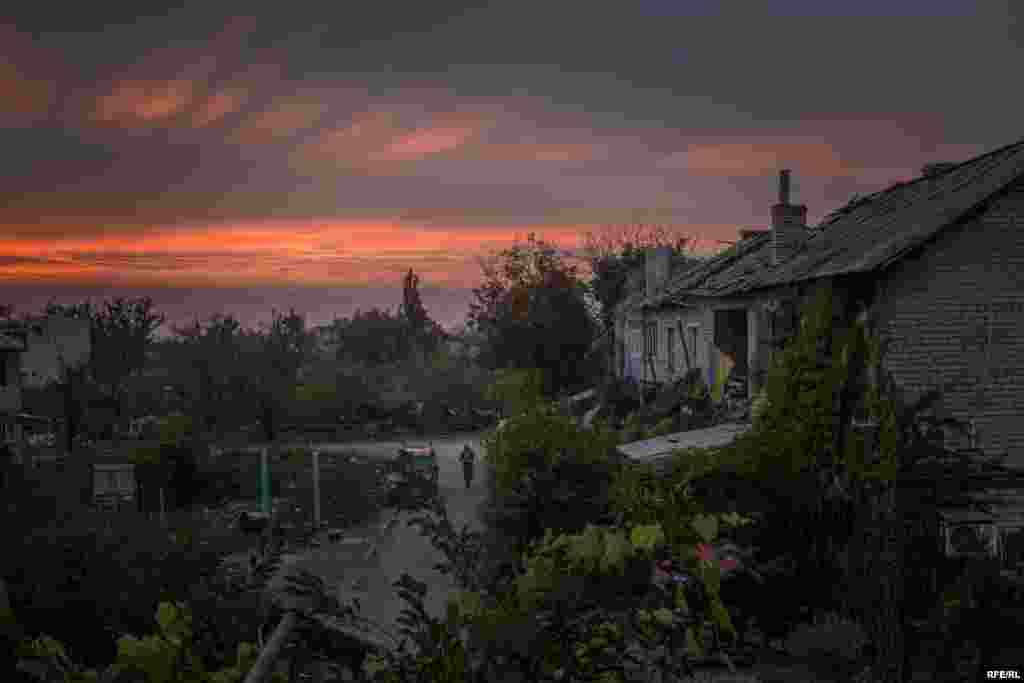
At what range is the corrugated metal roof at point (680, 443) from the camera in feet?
38.8

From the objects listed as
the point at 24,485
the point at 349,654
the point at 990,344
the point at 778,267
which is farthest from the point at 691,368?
the point at 349,654

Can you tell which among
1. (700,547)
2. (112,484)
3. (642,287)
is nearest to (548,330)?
(642,287)

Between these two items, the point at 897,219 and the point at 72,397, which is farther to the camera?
the point at 72,397

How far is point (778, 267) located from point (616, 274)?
21232mm

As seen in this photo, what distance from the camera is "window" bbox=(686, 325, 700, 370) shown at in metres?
19.4

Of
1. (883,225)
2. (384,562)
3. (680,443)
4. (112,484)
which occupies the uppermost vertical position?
(883,225)

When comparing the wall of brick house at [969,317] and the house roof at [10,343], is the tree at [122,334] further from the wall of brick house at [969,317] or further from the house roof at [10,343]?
the wall of brick house at [969,317]

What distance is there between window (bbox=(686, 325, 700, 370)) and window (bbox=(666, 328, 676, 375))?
1331 millimetres

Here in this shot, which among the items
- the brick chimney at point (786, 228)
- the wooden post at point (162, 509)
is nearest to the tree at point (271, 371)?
the wooden post at point (162, 509)

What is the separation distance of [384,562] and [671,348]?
414 inches

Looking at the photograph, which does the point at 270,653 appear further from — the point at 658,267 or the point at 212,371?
the point at 212,371

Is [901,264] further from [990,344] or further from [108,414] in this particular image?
[108,414]

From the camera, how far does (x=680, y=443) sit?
41.5 ft

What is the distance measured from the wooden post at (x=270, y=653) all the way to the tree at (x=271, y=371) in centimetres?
3034
